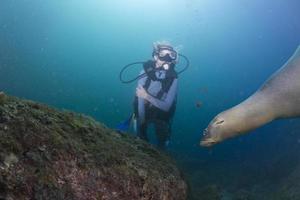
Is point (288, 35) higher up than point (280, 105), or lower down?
higher up

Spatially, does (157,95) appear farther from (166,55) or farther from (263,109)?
(263,109)

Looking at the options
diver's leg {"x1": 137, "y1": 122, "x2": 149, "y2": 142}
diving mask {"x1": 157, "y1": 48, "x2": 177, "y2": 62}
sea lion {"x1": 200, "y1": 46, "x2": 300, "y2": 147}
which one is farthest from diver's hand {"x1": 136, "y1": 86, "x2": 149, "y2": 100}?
sea lion {"x1": 200, "y1": 46, "x2": 300, "y2": 147}

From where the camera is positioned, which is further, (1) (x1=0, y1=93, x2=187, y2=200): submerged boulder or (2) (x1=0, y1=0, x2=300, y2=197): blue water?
(2) (x1=0, y1=0, x2=300, y2=197): blue water

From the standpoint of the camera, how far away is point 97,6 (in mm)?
99188

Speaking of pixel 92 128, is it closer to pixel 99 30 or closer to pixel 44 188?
pixel 44 188

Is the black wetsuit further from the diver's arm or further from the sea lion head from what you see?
the sea lion head

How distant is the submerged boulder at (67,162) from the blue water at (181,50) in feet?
27.2

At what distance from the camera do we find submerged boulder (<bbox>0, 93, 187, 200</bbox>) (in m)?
2.56

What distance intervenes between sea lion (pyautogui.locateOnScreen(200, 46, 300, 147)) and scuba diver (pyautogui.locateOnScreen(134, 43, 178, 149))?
10.1 ft

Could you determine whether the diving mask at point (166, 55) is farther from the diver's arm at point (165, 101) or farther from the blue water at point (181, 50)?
the blue water at point (181, 50)

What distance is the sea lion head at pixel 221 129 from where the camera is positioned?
444 centimetres

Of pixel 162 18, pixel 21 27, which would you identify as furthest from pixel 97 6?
pixel 21 27

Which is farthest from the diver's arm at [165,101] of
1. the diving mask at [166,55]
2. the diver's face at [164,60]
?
Result: the diving mask at [166,55]

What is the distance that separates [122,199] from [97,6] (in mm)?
100563
